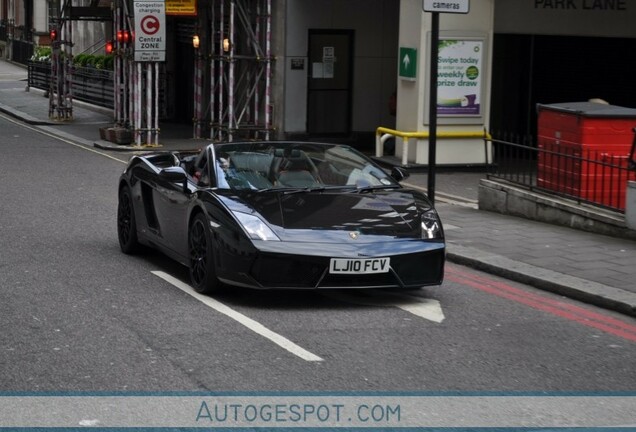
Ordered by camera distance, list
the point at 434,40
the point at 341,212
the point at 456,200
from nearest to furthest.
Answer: the point at 341,212 → the point at 434,40 → the point at 456,200

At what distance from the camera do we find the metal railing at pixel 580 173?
1367 centimetres

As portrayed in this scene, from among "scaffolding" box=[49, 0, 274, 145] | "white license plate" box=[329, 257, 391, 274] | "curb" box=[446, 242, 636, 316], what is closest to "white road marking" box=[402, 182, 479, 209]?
"curb" box=[446, 242, 636, 316]

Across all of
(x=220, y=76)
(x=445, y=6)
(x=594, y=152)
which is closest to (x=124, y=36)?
(x=220, y=76)

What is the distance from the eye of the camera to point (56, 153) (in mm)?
24016

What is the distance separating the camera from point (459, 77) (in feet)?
70.4

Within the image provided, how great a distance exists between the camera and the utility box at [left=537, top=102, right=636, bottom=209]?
1377cm

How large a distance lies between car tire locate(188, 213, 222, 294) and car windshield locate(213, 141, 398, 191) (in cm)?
44

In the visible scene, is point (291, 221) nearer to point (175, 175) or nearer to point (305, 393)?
point (175, 175)

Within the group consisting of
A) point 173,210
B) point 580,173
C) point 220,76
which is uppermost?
point 220,76

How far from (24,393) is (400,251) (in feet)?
11.3

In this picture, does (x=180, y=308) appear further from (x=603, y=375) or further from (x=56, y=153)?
(x=56, y=153)

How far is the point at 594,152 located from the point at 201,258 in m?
5.87

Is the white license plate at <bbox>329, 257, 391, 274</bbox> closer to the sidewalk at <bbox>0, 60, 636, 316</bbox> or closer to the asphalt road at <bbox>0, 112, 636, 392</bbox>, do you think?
the asphalt road at <bbox>0, 112, 636, 392</bbox>

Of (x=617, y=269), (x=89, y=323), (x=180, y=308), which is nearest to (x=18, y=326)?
(x=89, y=323)
